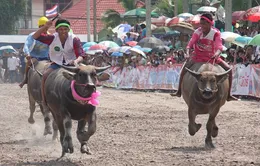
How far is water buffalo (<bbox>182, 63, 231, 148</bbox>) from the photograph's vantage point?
1174 cm

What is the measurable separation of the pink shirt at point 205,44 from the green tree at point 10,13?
51.3 meters

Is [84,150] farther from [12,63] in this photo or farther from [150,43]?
[12,63]

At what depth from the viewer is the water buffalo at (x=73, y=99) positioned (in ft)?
32.9

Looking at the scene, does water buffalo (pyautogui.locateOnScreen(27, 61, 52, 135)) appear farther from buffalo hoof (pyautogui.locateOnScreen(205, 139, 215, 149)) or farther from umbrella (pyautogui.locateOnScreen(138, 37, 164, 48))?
umbrella (pyautogui.locateOnScreen(138, 37, 164, 48))

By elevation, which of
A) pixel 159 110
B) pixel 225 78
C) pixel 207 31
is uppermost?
pixel 207 31

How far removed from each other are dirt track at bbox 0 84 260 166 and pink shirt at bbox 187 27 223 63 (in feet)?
4.87

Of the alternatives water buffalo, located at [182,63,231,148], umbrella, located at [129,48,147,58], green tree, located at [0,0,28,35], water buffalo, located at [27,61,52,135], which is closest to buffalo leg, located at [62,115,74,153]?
water buffalo, located at [182,63,231,148]

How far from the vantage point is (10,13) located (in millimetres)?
63312

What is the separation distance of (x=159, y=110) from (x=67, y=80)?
8.51 m

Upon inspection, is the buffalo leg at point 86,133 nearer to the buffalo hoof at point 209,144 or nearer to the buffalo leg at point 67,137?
the buffalo leg at point 67,137

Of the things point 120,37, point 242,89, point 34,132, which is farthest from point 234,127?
point 120,37

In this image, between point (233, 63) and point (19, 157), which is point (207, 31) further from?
point (233, 63)

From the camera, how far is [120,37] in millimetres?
38938

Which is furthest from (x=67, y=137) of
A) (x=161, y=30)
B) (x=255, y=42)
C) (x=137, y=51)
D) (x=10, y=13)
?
(x=10, y=13)
